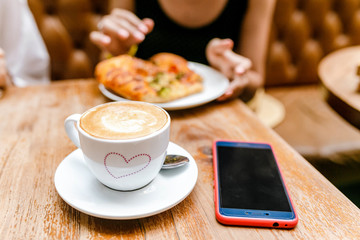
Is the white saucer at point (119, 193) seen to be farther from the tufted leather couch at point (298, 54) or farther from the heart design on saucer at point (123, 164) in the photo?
the tufted leather couch at point (298, 54)

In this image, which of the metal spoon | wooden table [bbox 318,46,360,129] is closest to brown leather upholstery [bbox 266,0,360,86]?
wooden table [bbox 318,46,360,129]

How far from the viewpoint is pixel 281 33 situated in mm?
1998

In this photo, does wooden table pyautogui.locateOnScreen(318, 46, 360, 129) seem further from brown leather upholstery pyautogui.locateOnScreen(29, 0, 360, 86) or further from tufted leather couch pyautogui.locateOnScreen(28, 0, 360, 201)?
brown leather upholstery pyautogui.locateOnScreen(29, 0, 360, 86)

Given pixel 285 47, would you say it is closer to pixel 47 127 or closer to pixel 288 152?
pixel 288 152

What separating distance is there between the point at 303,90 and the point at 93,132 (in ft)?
5.65

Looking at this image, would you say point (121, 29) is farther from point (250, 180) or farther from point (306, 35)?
point (306, 35)

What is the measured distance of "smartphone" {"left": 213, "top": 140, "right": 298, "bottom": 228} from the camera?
0.44 meters

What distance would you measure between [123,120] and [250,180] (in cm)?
24

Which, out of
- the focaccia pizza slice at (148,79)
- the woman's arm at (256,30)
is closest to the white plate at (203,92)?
the focaccia pizza slice at (148,79)

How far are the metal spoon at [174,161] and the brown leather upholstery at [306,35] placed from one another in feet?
5.53

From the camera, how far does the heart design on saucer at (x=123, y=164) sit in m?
0.43

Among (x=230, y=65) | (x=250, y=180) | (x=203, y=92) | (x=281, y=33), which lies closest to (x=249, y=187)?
(x=250, y=180)

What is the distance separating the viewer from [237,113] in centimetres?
81

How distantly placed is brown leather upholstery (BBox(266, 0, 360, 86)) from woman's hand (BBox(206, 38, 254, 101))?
1.03 m
